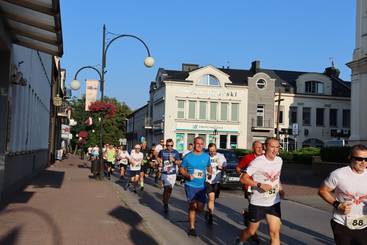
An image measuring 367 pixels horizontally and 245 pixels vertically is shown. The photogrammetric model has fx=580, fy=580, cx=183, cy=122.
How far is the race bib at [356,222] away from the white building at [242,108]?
56.8m

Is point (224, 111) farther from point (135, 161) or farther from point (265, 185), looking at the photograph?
point (265, 185)

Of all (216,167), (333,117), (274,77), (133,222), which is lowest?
(133,222)

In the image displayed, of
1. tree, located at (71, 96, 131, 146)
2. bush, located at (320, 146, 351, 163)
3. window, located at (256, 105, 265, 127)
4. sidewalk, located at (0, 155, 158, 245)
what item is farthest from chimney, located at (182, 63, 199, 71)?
sidewalk, located at (0, 155, 158, 245)

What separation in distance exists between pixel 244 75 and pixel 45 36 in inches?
2264

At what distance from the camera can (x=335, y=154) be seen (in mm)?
31938

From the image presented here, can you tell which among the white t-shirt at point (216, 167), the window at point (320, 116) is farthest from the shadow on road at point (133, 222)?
the window at point (320, 116)

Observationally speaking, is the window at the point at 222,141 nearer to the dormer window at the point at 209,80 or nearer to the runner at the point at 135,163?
the dormer window at the point at 209,80

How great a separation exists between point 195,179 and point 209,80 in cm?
5459

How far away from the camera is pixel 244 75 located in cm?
6788

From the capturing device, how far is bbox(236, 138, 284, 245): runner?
25.3ft

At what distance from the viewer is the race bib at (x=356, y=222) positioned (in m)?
5.83

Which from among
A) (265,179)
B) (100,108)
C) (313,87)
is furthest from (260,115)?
(265,179)

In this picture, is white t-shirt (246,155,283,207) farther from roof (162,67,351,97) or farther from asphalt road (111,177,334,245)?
roof (162,67,351,97)

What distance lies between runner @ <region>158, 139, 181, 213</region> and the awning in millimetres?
4096
